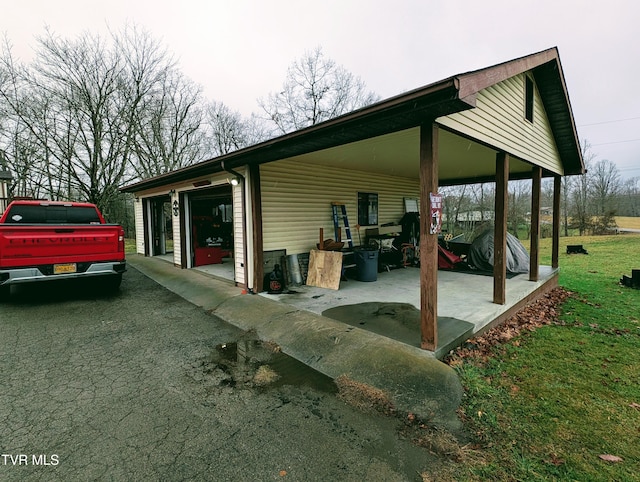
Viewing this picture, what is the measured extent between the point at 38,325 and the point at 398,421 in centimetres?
500

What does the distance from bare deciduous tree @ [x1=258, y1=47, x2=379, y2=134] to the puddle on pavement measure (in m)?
20.1

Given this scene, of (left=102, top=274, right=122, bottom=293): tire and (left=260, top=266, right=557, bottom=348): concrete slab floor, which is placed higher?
(left=102, top=274, right=122, bottom=293): tire

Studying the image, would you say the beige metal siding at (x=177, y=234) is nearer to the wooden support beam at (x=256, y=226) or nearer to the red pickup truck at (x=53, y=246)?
the red pickup truck at (x=53, y=246)

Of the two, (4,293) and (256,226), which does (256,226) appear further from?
(4,293)

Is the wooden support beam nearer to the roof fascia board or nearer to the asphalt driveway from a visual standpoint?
the asphalt driveway

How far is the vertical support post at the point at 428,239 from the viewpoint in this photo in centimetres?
315

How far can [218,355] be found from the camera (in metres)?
3.58

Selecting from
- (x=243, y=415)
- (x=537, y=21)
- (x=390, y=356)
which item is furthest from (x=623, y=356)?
(x=537, y=21)

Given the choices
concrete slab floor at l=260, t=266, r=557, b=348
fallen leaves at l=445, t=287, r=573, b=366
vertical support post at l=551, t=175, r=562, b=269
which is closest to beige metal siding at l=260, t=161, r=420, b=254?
concrete slab floor at l=260, t=266, r=557, b=348

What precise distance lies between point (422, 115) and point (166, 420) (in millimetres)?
3461

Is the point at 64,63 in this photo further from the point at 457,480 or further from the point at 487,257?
the point at 457,480

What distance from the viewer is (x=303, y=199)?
7.09 metres

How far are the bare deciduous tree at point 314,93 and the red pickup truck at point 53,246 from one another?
1793 cm

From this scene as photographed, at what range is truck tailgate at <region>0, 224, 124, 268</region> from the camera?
4.78 meters
